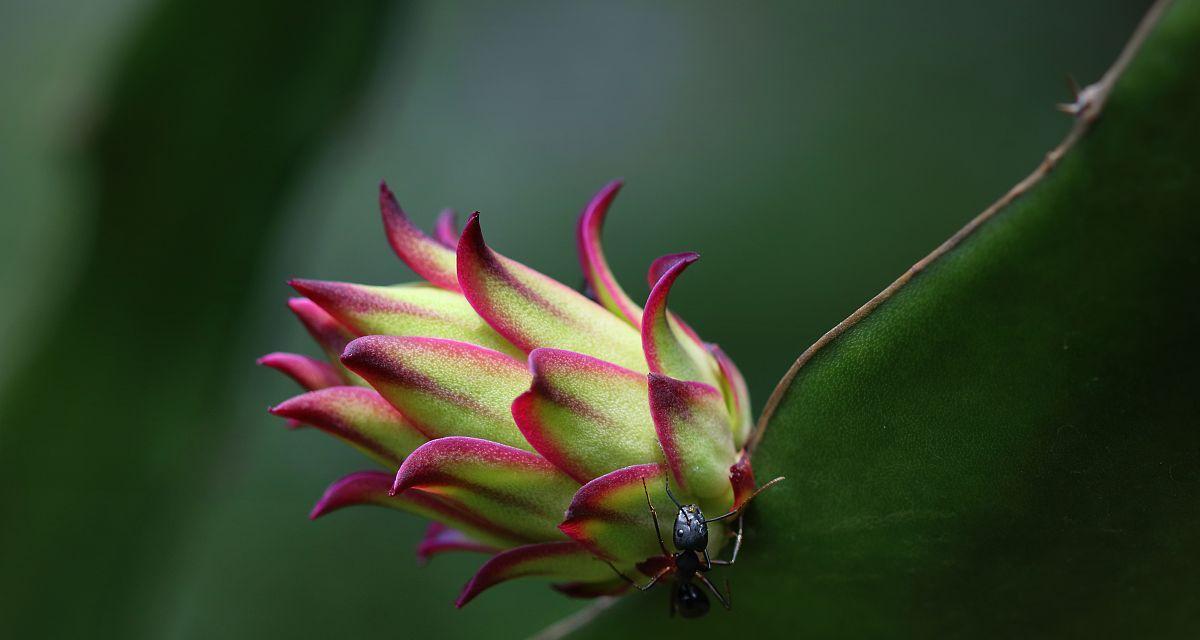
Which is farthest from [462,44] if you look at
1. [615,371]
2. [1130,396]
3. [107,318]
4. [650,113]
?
[1130,396]

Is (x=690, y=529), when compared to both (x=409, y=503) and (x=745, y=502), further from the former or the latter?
(x=409, y=503)

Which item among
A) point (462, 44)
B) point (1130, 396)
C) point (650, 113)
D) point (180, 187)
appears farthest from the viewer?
point (462, 44)

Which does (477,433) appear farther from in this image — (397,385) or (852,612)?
(852,612)

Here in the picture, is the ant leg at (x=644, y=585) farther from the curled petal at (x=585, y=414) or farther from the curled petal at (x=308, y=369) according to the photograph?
the curled petal at (x=308, y=369)

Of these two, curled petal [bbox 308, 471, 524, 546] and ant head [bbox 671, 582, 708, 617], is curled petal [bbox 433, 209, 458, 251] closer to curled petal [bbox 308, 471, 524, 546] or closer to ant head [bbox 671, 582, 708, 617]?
curled petal [bbox 308, 471, 524, 546]

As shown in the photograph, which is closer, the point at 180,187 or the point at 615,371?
the point at 615,371

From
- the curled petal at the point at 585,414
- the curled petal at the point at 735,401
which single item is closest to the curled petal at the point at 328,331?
the curled petal at the point at 585,414
